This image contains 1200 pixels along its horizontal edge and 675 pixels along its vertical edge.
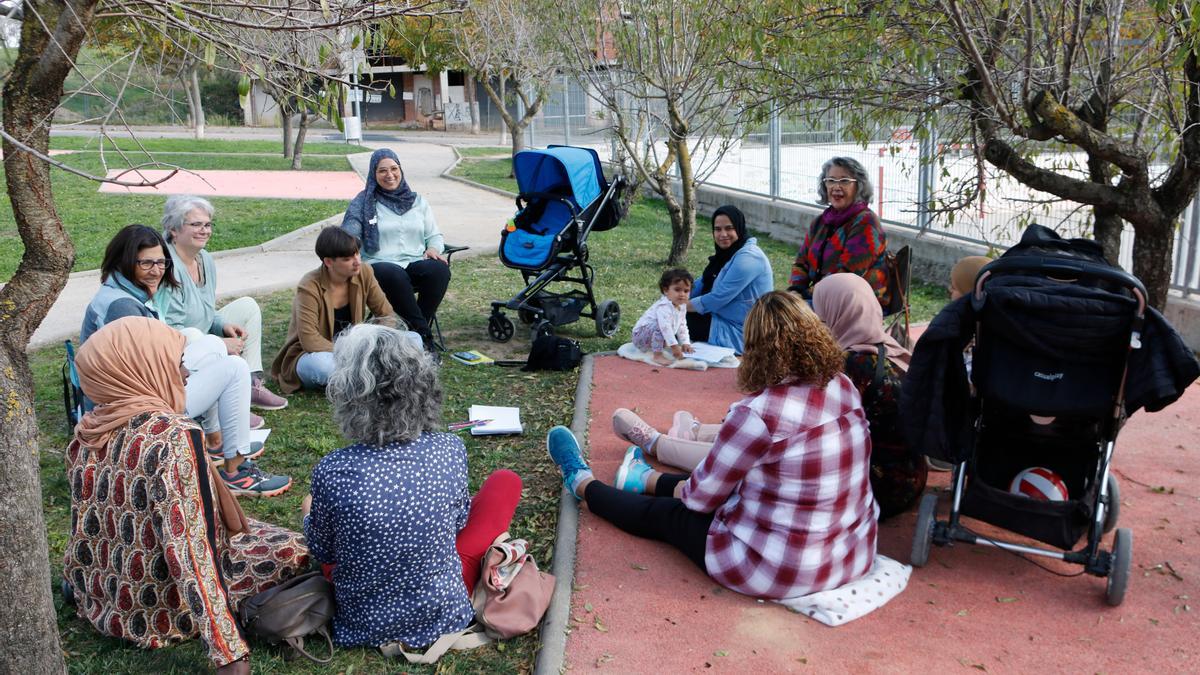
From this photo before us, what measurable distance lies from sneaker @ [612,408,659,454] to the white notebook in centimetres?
81

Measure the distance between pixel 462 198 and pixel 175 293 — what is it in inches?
548

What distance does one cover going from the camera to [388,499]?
3428mm

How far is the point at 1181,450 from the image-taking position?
18.4ft

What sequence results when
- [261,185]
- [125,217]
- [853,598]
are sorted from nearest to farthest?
[853,598] < [125,217] < [261,185]

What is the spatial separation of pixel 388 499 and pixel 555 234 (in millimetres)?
5484

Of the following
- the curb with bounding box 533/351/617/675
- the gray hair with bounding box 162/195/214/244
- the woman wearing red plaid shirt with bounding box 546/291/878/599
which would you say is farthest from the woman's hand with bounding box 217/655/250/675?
the gray hair with bounding box 162/195/214/244

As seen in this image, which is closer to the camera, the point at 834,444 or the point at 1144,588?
the point at 834,444

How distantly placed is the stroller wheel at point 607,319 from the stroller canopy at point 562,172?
0.90 m

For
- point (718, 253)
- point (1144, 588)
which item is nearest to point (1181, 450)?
point (1144, 588)

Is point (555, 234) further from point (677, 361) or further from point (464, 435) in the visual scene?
point (464, 435)

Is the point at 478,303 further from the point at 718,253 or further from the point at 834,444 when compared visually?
the point at 834,444

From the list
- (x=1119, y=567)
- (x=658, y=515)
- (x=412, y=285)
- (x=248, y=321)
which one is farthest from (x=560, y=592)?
(x=412, y=285)

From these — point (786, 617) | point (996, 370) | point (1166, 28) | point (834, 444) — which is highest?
point (1166, 28)

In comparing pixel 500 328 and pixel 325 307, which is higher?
pixel 325 307
